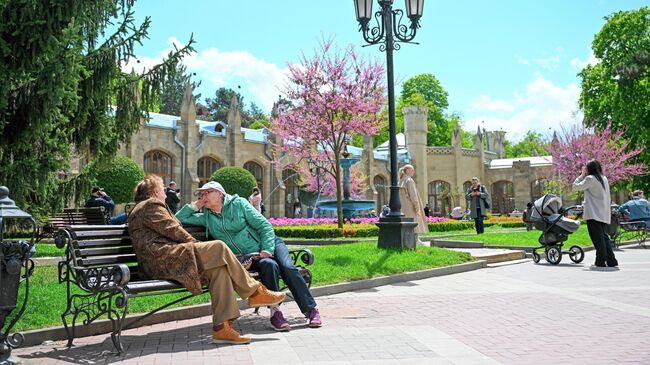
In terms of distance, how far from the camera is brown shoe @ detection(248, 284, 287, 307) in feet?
16.7

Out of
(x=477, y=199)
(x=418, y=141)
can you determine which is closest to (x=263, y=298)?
(x=477, y=199)

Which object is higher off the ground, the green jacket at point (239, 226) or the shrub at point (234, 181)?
the shrub at point (234, 181)

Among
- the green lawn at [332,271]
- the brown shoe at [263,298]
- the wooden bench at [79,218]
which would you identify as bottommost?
the green lawn at [332,271]

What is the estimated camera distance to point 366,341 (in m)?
4.74

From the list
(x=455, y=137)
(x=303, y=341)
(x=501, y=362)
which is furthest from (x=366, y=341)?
(x=455, y=137)

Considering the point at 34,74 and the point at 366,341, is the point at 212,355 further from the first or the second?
the point at 34,74

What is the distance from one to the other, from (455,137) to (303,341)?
48196mm

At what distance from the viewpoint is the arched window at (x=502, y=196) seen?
52.4m

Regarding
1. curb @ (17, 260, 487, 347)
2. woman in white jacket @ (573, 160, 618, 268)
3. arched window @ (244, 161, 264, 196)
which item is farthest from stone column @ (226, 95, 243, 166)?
woman in white jacket @ (573, 160, 618, 268)

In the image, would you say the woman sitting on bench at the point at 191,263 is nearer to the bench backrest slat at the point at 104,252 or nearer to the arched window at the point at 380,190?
the bench backrest slat at the point at 104,252

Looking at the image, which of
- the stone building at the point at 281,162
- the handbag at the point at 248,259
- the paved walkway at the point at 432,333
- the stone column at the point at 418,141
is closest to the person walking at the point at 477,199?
the paved walkway at the point at 432,333

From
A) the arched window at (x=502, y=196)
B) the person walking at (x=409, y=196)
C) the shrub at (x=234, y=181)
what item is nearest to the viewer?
the person walking at (x=409, y=196)

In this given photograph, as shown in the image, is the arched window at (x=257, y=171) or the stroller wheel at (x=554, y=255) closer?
the stroller wheel at (x=554, y=255)

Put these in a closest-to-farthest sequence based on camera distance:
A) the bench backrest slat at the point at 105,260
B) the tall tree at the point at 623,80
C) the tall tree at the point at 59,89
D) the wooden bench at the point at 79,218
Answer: the bench backrest slat at the point at 105,260, the tall tree at the point at 59,89, the wooden bench at the point at 79,218, the tall tree at the point at 623,80
